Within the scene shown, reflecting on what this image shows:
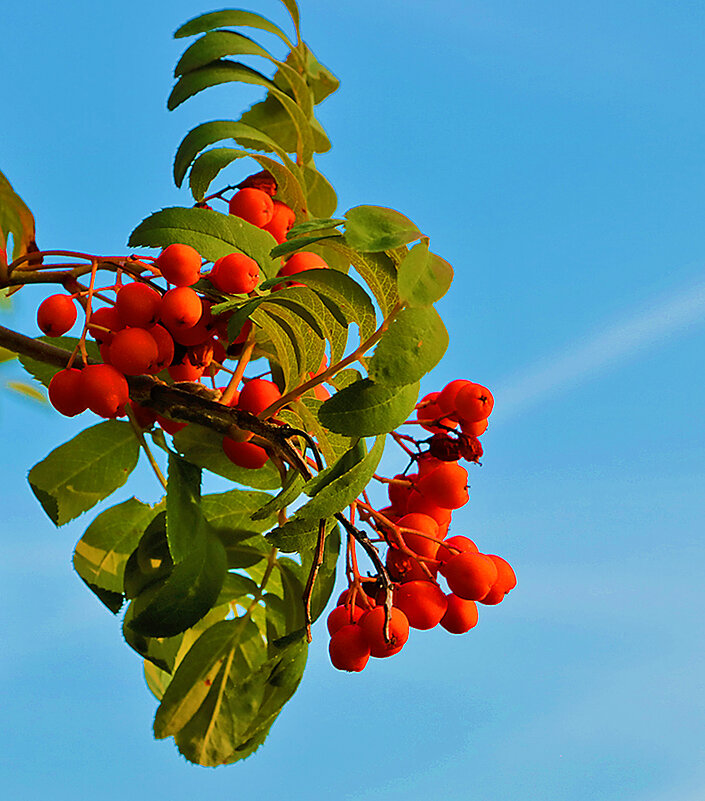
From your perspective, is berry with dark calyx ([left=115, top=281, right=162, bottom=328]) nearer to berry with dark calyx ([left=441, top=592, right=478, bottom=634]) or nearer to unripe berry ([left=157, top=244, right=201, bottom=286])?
unripe berry ([left=157, top=244, right=201, bottom=286])

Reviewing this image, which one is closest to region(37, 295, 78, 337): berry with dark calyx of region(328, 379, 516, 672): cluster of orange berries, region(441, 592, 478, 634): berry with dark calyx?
region(328, 379, 516, 672): cluster of orange berries

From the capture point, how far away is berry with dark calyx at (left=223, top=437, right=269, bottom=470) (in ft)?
3.36

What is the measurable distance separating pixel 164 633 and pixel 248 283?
1.29 ft

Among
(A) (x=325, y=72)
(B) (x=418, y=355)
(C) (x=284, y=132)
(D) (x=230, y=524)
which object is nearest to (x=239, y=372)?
(D) (x=230, y=524)

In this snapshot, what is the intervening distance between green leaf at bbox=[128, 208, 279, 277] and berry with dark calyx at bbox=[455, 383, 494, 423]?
266 millimetres

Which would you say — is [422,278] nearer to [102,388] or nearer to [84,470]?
[102,388]

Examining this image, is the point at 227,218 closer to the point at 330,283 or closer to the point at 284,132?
the point at 330,283

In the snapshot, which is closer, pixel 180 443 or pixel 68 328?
pixel 68 328

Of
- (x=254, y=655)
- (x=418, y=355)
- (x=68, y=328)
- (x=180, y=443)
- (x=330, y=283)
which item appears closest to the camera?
(x=418, y=355)

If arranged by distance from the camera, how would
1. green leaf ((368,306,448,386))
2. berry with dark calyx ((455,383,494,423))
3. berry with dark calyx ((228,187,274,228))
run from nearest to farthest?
green leaf ((368,306,448,386)), berry with dark calyx ((455,383,494,423)), berry with dark calyx ((228,187,274,228))

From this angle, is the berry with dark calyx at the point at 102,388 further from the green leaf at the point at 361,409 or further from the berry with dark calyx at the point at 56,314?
the green leaf at the point at 361,409

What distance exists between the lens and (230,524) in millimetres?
1177

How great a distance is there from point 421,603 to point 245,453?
0.91 ft

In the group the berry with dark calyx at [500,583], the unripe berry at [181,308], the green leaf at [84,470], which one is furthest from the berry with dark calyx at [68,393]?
the berry with dark calyx at [500,583]
